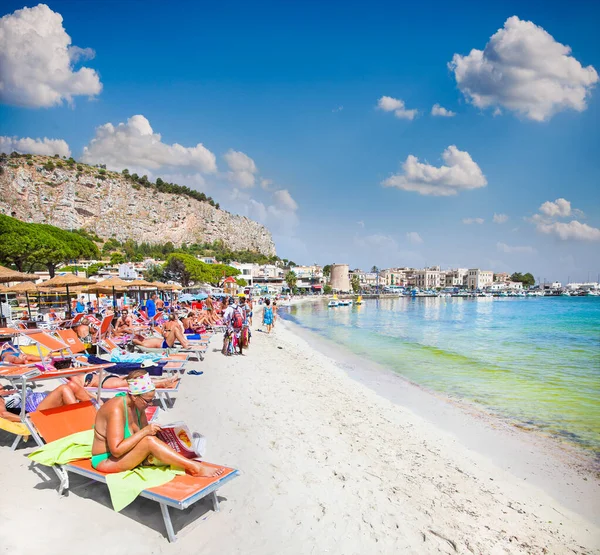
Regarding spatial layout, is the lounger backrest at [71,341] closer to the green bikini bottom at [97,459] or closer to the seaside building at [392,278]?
the green bikini bottom at [97,459]

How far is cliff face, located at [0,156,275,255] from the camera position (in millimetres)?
105250

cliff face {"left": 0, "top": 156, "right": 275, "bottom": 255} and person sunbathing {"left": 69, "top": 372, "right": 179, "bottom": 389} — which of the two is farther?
cliff face {"left": 0, "top": 156, "right": 275, "bottom": 255}

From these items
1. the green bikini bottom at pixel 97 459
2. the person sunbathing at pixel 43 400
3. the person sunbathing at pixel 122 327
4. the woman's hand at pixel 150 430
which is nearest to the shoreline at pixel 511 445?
the woman's hand at pixel 150 430

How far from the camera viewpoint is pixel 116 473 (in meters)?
3.31

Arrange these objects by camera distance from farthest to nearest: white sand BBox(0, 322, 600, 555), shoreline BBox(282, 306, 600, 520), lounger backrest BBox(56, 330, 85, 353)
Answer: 1. lounger backrest BBox(56, 330, 85, 353)
2. shoreline BBox(282, 306, 600, 520)
3. white sand BBox(0, 322, 600, 555)

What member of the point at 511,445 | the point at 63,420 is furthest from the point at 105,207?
the point at 511,445

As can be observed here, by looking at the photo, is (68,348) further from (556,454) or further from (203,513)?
(556,454)

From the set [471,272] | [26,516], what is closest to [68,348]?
[26,516]

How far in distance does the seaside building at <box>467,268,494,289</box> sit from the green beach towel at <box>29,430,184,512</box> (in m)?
176

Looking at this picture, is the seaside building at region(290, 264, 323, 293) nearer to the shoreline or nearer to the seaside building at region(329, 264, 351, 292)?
the seaside building at region(329, 264, 351, 292)

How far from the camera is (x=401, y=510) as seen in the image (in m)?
3.86

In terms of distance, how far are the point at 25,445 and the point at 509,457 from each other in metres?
6.61

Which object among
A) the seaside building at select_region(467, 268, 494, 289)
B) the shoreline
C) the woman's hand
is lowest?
the shoreline

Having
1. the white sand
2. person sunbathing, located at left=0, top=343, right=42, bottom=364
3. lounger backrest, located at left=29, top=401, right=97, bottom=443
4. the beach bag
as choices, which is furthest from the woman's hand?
the beach bag
